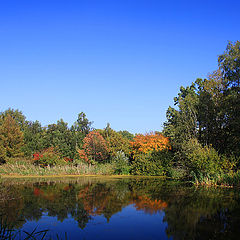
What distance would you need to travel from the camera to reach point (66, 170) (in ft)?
83.8

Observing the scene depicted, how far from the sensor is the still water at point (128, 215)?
7578 millimetres

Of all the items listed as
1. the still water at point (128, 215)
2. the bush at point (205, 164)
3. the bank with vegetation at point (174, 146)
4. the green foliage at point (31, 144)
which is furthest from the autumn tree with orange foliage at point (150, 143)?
the green foliage at point (31, 144)

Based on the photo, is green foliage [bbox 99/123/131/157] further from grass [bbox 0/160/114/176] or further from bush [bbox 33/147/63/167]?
bush [bbox 33/147/63/167]

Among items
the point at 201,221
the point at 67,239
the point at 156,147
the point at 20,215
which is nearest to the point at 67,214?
the point at 20,215

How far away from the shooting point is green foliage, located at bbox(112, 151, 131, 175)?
83.5 ft

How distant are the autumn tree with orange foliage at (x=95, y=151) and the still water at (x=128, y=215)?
14.9 meters

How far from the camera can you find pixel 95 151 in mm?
28969

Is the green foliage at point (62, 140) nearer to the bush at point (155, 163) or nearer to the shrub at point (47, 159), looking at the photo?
the shrub at point (47, 159)

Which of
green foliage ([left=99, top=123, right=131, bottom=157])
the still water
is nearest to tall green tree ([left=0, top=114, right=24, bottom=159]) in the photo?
green foliage ([left=99, top=123, right=131, bottom=157])

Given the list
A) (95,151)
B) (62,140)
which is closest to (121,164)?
(95,151)

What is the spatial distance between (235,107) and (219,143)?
4.03 meters

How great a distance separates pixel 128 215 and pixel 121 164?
1576 centimetres

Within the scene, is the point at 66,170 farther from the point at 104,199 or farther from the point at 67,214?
the point at 67,214

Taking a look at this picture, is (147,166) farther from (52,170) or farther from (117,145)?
(52,170)
